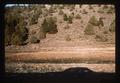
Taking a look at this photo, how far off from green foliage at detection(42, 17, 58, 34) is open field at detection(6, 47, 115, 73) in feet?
2.29

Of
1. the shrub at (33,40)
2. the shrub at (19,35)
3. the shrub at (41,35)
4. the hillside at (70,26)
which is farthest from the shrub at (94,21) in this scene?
the shrub at (19,35)

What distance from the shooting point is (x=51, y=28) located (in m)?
11.4

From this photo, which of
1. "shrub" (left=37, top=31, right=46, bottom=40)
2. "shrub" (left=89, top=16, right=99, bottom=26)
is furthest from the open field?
"shrub" (left=89, top=16, right=99, bottom=26)

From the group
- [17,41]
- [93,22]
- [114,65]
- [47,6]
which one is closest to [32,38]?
[17,41]

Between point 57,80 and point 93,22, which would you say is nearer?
point 57,80

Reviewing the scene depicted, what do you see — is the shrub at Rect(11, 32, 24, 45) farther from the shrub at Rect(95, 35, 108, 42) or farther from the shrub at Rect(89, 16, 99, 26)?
the shrub at Rect(95, 35, 108, 42)

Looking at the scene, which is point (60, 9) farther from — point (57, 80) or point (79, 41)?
point (57, 80)

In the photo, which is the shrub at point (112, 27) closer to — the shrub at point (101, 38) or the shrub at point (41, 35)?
the shrub at point (101, 38)

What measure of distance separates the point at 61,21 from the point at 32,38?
1.19 metres

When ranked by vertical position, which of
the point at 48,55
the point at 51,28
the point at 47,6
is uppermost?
the point at 47,6

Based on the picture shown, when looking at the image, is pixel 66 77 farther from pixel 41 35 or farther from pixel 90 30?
pixel 90 30

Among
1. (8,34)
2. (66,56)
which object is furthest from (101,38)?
(8,34)

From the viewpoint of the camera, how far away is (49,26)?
37.4 feet

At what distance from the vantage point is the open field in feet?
36.3
